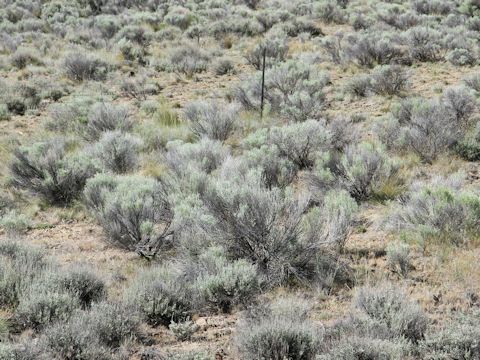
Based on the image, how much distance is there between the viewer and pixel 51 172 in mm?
7184

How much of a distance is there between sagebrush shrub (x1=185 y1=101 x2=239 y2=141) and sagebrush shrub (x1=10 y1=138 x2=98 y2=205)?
7.73 feet

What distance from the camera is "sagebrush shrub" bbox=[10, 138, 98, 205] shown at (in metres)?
7.07

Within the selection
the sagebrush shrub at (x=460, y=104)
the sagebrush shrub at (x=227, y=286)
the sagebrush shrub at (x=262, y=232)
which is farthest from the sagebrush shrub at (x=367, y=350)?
the sagebrush shrub at (x=460, y=104)

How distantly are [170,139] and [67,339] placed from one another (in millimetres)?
5747

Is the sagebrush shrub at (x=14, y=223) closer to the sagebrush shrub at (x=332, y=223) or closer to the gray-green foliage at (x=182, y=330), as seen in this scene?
the gray-green foliage at (x=182, y=330)

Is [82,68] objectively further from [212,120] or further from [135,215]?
[135,215]

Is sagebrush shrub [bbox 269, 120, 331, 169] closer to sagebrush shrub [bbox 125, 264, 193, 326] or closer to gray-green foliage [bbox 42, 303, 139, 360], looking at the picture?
sagebrush shrub [bbox 125, 264, 193, 326]

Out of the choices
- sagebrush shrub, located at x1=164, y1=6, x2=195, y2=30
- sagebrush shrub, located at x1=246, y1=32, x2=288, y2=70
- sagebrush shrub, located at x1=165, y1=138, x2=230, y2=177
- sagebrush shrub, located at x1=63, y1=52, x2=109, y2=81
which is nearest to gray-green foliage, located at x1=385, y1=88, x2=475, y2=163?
sagebrush shrub, located at x1=165, y1=138, x2=230, y2=177

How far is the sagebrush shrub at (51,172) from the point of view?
707 centimetres

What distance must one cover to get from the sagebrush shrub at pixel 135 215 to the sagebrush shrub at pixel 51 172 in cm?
95

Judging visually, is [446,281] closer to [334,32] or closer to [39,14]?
[334,32]

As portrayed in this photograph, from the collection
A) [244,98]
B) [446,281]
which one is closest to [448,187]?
[446,281]

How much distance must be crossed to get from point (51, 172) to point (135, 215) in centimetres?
226

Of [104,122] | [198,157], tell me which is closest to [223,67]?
[104,122]
